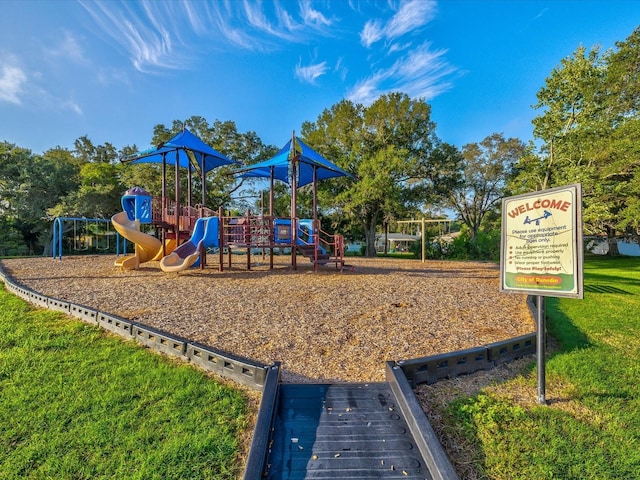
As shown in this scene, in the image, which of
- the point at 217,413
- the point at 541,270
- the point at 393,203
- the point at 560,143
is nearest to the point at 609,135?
the point at 560,143

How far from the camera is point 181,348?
3.60 metres

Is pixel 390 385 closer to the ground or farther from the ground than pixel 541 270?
closer to the ground

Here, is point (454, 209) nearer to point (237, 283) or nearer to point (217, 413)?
point (237, 283)

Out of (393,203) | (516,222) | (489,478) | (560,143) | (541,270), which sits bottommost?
(489,478)

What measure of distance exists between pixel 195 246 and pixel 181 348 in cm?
717

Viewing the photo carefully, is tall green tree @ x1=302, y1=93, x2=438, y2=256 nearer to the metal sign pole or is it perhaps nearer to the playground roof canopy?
the playground roof canopy

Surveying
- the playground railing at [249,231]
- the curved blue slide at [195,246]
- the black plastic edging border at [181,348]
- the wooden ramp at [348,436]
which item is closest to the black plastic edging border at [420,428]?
the wooden ramp at [348,436]

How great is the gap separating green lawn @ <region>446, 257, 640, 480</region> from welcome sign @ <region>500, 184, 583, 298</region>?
961 millimetres

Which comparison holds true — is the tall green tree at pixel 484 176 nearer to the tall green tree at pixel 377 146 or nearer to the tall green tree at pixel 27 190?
the tall green tree at pixel 377 146

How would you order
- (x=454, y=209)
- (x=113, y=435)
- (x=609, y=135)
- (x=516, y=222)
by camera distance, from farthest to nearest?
(x=454, y=209) → (x=609, y=135) → (x=516, y=222) → (x=113, y=435)

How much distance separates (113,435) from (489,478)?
2.53 meters

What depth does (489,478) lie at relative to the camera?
202cm

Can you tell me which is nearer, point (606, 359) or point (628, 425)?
point (628, 425)

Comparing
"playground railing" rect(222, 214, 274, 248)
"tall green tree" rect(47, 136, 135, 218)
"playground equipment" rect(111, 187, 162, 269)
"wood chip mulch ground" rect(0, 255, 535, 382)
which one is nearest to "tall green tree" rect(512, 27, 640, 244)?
"wood chip mulch ground" rect(0, 255, 535, 382)
